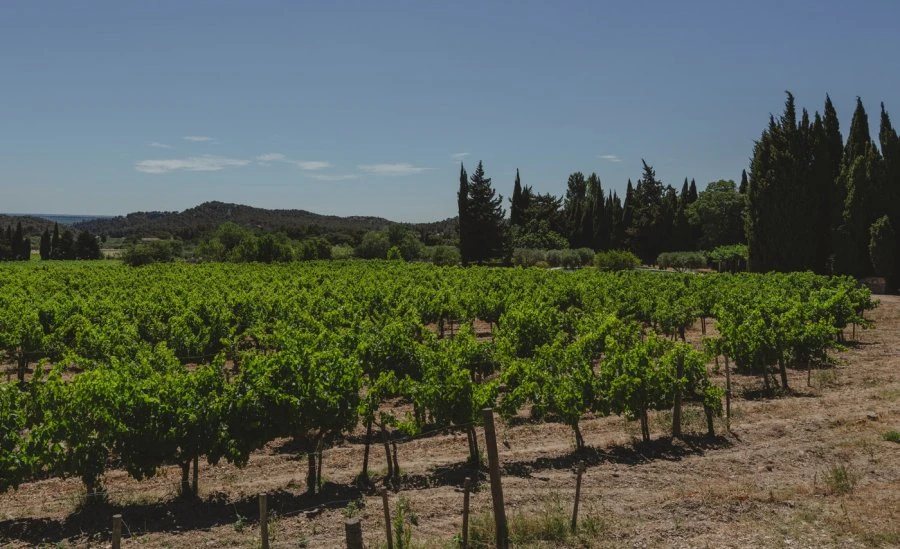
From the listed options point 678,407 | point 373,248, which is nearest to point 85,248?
point 373,248

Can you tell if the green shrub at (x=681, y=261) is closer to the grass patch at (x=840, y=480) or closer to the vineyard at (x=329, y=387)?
the vineyard at (x=329, y=387)

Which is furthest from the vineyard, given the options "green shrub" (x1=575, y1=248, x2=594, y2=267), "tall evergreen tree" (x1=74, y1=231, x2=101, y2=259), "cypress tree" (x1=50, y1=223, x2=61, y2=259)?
"cypress tree" (x1=50, y1=223, x2=61, y2=259)

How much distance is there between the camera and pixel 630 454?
11727 millimetres

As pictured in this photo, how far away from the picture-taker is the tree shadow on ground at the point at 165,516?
8.70 meters

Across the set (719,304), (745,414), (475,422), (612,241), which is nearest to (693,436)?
(745,414)

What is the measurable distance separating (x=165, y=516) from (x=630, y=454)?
27.0ft

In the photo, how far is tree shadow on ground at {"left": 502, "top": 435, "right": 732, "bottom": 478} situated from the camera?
11180 millimetres

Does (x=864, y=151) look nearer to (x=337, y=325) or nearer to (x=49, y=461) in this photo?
(x=337, y=325)

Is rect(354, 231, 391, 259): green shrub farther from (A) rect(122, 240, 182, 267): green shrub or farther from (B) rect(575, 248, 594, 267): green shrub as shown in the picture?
(B) rect(575, 248, 594, 267): green shrub

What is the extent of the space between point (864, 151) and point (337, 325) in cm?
3910

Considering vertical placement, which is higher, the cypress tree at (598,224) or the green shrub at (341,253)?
the cypress tree at (598,224)

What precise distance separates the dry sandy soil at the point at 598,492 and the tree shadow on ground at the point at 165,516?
3 cm

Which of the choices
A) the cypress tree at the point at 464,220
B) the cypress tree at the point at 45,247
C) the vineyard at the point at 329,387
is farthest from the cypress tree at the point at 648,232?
the cypress tree at the point at 45,247

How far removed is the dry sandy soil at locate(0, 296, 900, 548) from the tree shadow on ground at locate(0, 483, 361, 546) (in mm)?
31
